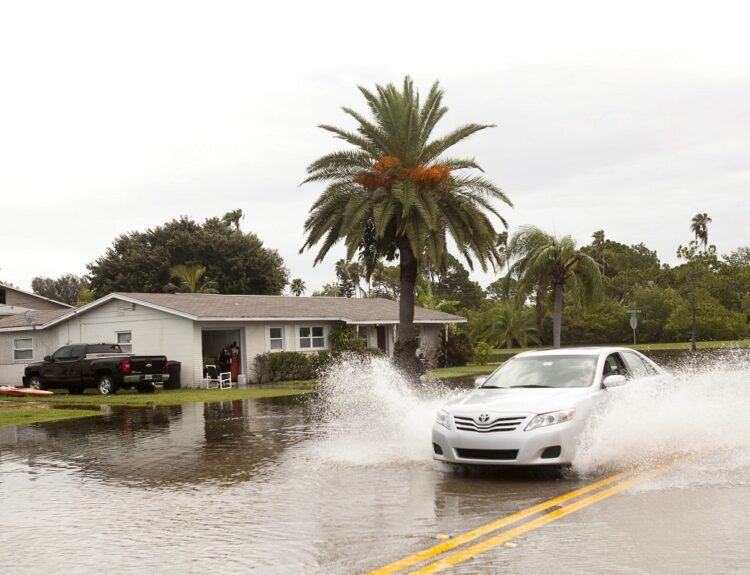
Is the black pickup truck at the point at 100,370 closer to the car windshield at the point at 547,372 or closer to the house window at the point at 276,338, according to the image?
the house window at the point at 276,338

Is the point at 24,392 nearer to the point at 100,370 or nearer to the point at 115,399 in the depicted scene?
the point at 100,370

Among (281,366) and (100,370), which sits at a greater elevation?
(100,370)

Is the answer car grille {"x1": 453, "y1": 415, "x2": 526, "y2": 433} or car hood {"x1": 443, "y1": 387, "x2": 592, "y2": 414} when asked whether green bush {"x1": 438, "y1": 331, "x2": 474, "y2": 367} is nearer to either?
car hood {"x1": 443, "y1": 387, "x2": 592, "y2": 414}

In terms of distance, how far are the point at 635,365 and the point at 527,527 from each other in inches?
210

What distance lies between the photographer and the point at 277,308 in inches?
1373

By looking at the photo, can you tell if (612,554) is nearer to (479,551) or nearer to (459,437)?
(479,551)

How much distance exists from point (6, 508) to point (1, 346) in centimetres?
2973

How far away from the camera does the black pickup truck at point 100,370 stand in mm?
27391

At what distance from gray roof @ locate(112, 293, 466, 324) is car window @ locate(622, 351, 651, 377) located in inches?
789

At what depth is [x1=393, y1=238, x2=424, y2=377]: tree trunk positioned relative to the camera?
2692 cm

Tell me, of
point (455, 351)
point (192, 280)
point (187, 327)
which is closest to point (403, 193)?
point (187, 327)

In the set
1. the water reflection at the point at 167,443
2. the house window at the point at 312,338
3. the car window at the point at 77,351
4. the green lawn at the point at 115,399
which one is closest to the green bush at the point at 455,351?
the house window at the point at 312,338

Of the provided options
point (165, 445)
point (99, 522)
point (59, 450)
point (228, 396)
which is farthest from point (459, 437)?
point (228, 396)

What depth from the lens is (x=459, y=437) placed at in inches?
364
